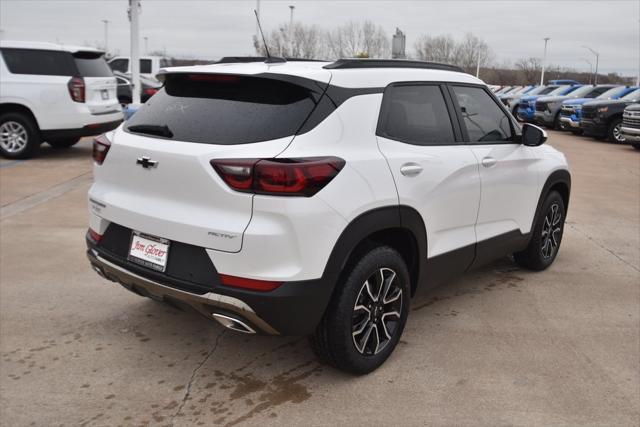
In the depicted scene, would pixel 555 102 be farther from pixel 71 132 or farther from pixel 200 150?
pixel 200 150

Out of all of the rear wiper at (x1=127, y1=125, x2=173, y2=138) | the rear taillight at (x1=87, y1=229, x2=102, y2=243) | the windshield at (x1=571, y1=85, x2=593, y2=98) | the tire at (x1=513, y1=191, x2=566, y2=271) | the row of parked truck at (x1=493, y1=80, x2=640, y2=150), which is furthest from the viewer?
the windshield at (x1=571, y1=85, x2=593, y2=98)

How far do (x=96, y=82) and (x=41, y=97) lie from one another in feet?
3.18

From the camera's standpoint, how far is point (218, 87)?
3365 millimetres

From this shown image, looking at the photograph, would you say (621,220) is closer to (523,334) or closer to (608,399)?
(523,334)

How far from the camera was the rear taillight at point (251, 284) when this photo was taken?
2943 millimetres

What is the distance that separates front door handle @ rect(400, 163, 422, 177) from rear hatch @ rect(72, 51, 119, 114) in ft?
29.2

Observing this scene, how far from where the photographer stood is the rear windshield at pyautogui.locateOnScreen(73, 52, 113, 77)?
11188 mm

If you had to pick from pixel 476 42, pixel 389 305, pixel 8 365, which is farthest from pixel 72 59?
pixel 476 42

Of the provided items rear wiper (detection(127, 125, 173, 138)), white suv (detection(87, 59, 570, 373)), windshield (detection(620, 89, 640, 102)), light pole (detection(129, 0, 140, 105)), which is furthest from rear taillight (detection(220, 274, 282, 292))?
windshield (detection(620, 89, 640, 102))

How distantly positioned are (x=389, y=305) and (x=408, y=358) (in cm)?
41

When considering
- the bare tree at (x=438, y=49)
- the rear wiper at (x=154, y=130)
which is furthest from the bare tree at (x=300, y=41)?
the rear wiper at (x=154, y=130)

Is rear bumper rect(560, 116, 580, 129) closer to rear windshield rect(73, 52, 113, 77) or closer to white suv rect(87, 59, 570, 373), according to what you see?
rear windshield rect(73, 52, 113, 77)

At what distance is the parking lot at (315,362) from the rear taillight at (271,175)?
1.13 metres

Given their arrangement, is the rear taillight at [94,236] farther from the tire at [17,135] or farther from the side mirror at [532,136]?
the tire at [17,135]
